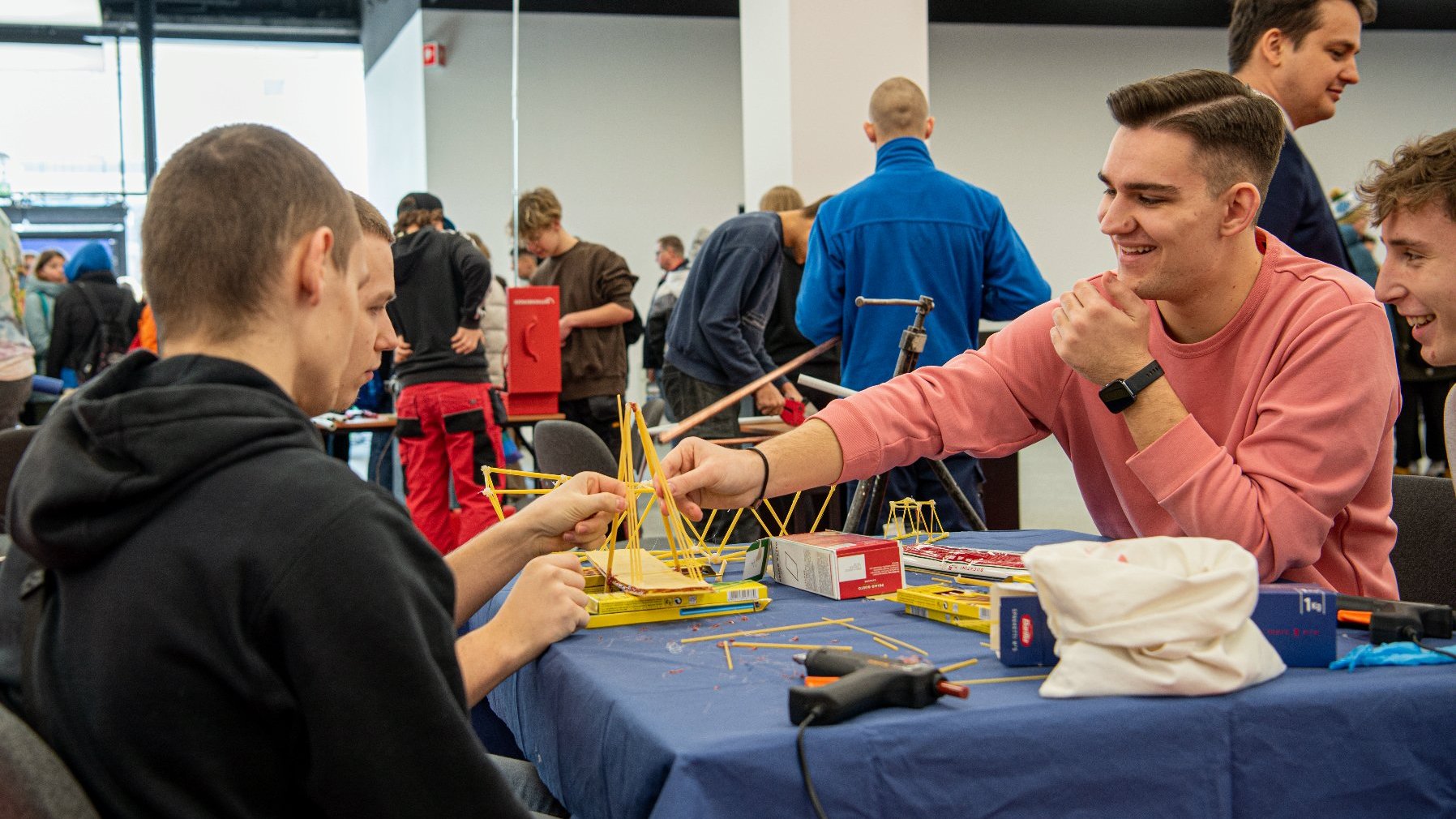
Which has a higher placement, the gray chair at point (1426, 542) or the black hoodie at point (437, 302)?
the black hoodie at point (437, 302)

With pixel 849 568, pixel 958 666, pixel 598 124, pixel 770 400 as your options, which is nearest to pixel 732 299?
pixel 770 400

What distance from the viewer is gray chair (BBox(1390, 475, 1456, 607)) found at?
1.82m

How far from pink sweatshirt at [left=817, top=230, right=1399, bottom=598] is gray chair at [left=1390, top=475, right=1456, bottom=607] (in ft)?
1.00

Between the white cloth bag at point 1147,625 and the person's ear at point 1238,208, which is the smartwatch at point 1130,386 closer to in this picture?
the person's ear at point 1238,208

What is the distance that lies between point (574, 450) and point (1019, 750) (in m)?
2.10

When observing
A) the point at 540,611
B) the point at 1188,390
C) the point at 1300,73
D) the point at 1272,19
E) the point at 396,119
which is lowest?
the point at 540,611

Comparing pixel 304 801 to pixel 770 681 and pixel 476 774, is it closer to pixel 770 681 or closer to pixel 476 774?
pixel 476 774

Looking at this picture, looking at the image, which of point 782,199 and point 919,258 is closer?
point 919,258

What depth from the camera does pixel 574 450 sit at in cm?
298

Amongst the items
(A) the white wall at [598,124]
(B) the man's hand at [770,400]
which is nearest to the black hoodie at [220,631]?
(B) the man's hand at [770,400]

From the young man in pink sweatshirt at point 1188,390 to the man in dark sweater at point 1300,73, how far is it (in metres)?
0.85

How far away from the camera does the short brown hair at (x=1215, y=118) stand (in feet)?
5.31

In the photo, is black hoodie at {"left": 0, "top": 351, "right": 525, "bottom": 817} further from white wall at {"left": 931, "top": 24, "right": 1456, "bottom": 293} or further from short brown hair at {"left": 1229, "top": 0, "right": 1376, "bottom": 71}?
white wall at {"left": 931, "top": 24, "right": 1456, "bottom": 293}

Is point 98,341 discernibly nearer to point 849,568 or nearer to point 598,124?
point 598,124
